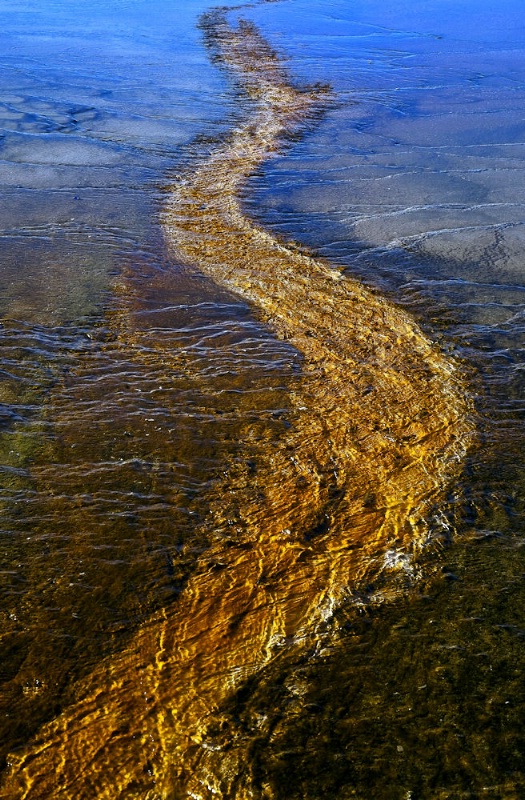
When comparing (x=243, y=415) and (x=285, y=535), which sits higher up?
(x=243, y=415)

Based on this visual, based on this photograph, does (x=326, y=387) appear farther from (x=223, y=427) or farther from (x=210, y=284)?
(x=210, y=284)

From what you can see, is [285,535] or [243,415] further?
[243,415]

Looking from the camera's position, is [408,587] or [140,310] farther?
[140,310]

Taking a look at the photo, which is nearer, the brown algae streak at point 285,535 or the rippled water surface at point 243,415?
the brown algae streak at point 285,535

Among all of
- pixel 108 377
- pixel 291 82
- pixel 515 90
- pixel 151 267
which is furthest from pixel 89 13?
pixel 108 377

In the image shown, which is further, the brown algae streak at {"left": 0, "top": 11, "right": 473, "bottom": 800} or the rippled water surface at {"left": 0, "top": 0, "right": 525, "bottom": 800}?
the rippled water surface at {"left": 0, "top": 0, "right": 525, "bottom": 800}
